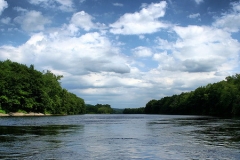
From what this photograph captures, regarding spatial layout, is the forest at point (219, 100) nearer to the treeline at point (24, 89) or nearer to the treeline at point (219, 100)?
the treeline at point (219, 100)

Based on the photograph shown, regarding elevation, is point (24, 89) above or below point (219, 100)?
above

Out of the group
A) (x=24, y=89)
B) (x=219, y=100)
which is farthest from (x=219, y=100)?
(x=24, y=89)

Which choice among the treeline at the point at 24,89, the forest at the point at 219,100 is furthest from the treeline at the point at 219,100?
the treeline at the point at 24,89

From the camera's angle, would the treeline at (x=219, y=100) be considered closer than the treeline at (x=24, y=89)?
No

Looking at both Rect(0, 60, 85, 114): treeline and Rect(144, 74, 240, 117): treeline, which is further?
Rect(144, 74, 240, 117): treeline

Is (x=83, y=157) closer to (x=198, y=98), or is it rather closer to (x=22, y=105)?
(x=22, y=105)

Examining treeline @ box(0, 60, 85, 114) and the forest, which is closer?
treeline @ box(0, 60, 85, 114)

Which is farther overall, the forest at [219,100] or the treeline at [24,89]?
the forest at [219,100]

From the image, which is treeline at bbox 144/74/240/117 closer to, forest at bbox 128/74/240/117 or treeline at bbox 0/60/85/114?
forest at bbox 128/74/240/117

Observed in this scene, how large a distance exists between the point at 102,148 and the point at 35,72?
399 ft

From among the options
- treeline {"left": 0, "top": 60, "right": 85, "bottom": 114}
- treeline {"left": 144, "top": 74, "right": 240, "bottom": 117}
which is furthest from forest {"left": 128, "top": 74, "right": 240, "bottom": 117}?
treeline {"left": 0, "top": 60, "right": 85, "bottom": 114}

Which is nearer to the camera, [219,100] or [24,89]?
[24,89]

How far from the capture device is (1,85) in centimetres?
11350

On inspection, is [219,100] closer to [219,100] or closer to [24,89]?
[219,100]
